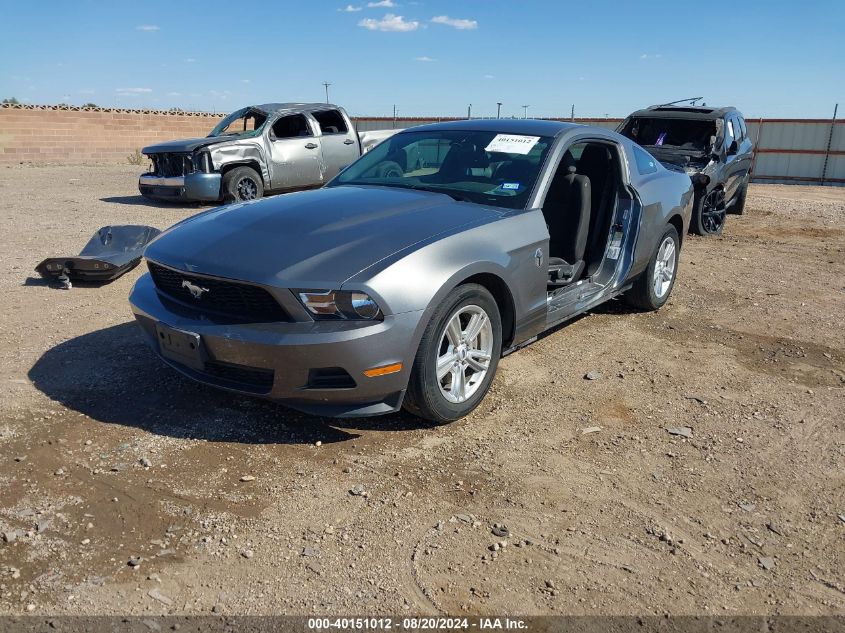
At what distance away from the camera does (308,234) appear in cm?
356

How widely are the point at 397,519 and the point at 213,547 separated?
76cm

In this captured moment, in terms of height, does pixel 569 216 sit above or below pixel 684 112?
below

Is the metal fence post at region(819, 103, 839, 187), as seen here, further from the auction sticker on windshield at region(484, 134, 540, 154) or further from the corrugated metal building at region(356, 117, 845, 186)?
the auction sticker on windshield at region(484, 134, 540, 154)

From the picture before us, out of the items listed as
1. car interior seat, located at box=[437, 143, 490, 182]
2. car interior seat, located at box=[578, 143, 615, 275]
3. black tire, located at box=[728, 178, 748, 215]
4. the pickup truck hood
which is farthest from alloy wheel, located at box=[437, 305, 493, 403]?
black tire, located at box=[728, 178, 748, 215]

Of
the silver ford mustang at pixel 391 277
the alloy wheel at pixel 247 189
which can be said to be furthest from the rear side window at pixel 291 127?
the silver ford mustang at pixel 391 277

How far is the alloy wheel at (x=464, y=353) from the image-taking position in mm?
3629

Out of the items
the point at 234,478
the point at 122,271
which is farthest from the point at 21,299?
the point at 234,478

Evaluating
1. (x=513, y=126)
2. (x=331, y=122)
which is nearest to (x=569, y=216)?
(x=513, y=126)

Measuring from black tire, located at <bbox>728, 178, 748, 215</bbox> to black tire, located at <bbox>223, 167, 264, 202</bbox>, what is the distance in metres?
8.35

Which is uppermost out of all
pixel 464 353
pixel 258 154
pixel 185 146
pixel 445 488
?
pixel 185 146

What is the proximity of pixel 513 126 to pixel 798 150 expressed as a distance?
786 inches

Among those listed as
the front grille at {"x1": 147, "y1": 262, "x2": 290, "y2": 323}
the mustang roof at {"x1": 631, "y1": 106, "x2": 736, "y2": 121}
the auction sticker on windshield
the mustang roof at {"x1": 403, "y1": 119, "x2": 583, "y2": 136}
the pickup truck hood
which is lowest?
the front grille at {"x1": 147, "y1": 262, "x2": 290, "y2": 323}

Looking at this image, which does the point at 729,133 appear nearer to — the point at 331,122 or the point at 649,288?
the point at 649,288

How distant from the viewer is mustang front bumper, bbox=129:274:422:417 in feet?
10.3
